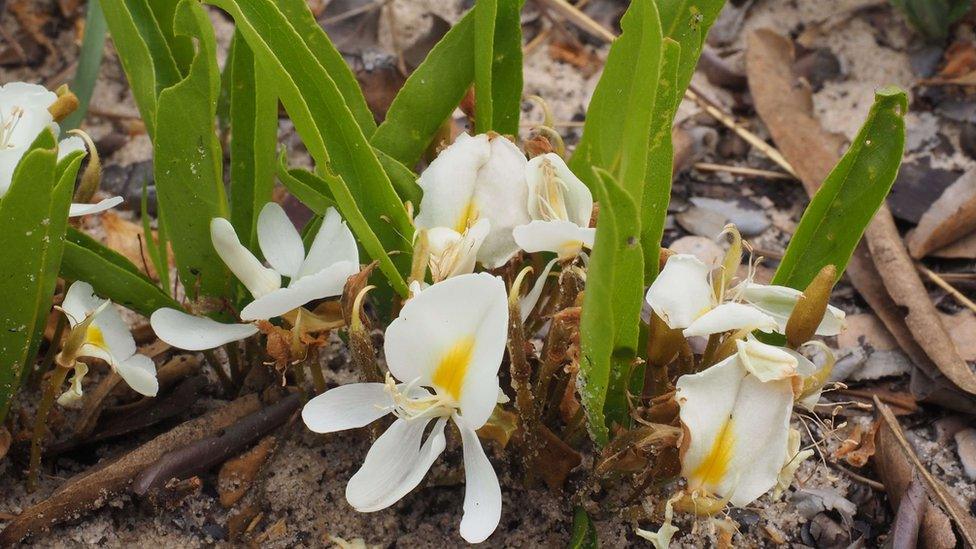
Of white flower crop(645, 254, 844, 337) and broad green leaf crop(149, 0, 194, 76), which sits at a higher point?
broad green leaf crop(149, 0, 194, 76)

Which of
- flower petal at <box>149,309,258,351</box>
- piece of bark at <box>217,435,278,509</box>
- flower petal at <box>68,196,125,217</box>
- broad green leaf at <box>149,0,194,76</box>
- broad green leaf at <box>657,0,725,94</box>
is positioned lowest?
piece of bark at <box>217,435,278,509</box>

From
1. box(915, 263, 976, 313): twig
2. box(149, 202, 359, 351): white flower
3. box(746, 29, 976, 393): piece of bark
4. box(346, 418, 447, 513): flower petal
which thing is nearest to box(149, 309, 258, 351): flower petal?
box(149, 202, 359, 351): white flower

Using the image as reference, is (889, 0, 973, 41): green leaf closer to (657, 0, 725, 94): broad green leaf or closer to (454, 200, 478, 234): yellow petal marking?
(657, 0, 725, 94): broad green leaf

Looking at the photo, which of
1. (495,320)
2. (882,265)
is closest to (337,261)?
(495,320)

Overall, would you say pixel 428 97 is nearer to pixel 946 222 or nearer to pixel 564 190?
pixel 564 190

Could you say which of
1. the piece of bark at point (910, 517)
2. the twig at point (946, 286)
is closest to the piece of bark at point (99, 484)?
the piece of bark at point (910, 517)

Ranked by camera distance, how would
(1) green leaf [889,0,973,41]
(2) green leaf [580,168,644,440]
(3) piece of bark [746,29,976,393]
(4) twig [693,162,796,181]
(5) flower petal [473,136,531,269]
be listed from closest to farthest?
1. (2) green leaf [580,168,644,440]
2. (5) flower petal [473,136,531,269]
3. (3) piece of bark [746,29,976,393]
4. (4) twig [693,162,796,181]
5. (1) green leaf [889,0,973,41]

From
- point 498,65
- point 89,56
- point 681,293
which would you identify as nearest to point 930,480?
point 681,293
